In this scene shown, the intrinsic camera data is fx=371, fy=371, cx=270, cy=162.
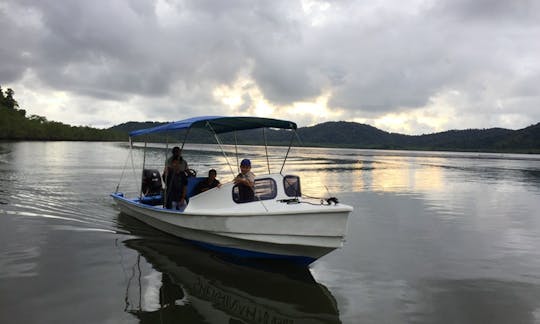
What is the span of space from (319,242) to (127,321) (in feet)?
12.0

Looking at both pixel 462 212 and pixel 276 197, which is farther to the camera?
pixel 462 212

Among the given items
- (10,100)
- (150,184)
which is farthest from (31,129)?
(150,184)

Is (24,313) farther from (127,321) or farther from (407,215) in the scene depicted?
(407,215)

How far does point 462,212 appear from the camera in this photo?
16391 mm

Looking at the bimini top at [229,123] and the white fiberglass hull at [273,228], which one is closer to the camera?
the white fiberglass hull at [273,228]

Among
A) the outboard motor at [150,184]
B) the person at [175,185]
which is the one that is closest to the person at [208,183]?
the person at [175,185]

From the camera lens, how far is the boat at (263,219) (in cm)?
723

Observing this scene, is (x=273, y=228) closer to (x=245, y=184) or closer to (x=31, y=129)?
(x=245, y=184)

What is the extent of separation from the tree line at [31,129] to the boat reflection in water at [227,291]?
11000cm

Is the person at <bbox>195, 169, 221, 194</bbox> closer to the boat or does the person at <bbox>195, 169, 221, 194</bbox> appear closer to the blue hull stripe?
the boat

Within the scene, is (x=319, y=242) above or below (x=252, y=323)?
above

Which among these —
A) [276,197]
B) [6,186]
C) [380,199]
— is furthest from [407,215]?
[6,186]

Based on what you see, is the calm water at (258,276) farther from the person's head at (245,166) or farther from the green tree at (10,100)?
the green tree at (10,100)

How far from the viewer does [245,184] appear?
337 inches
